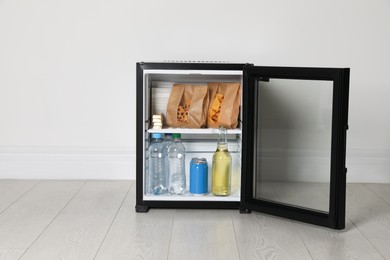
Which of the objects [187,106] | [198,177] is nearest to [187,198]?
[198,177]

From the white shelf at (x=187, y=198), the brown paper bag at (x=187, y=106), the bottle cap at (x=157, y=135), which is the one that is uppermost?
the brown paper bag at (x=187, y=106)

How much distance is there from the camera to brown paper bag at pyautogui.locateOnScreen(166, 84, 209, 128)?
2873 millimetres

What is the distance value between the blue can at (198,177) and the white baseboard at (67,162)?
2.12 feet

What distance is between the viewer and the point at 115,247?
2.34 meters

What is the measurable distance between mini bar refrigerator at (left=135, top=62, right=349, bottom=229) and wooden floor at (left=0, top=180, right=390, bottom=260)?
6 centimetres

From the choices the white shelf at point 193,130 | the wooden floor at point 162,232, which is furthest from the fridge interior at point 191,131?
the wooden floor at point 162,232

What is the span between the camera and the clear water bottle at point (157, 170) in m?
2.92

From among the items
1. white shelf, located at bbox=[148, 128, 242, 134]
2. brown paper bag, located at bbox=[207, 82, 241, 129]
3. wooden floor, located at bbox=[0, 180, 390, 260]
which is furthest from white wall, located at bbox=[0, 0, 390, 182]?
white shelf, located at bbox=[148, 128, 242, 134]

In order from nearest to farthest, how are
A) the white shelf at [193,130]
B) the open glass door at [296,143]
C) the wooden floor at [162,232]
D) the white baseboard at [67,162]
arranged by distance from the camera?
the wooden floor at [162,232] < the open glass door at [296,143] < the white shelf at [193,130] < the white baseboard at [67,162]

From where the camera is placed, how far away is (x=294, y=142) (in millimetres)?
2703

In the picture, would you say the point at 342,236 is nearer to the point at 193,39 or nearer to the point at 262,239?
the point at 262,239

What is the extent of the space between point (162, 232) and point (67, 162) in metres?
1.11

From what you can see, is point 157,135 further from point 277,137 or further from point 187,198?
point 277,137

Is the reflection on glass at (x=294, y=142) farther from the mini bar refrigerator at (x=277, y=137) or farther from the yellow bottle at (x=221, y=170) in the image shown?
the yellow bottle at (x=221, y=170)
